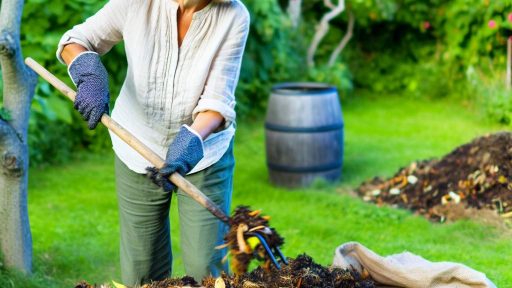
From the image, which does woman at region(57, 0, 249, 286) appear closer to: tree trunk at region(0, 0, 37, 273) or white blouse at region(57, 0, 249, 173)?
white blouse at region(57, 0, 249, 173)

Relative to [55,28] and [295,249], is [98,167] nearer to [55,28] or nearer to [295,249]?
[55,28]

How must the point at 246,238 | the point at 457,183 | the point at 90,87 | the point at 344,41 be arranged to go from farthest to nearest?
the point at 344,41
the point at 457,183
the point at 90,87
the point at 246,238

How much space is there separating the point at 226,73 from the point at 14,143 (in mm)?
1550

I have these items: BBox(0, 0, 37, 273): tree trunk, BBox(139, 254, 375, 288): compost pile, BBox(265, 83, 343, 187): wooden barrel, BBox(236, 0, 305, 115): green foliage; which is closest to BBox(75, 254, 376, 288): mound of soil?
BBox(139, 254, 375, 288): compost pile

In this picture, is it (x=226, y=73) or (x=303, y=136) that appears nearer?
(x=226, y=73)

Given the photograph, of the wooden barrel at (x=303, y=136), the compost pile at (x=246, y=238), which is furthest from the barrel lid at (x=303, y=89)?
the compost pile at (x=246, y=238)

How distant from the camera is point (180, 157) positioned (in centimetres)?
299

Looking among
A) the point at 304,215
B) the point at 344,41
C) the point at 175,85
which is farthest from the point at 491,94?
the point at 175,85

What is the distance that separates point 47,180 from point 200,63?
422 cm

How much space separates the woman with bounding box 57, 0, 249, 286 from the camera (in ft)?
10.6

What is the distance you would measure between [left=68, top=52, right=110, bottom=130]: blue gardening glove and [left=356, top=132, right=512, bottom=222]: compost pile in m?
3.31

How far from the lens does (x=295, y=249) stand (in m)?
5.30

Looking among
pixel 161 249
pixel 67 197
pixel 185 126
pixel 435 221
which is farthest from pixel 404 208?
pixel 185 126

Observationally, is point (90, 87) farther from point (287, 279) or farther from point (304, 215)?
point (304, 215)
